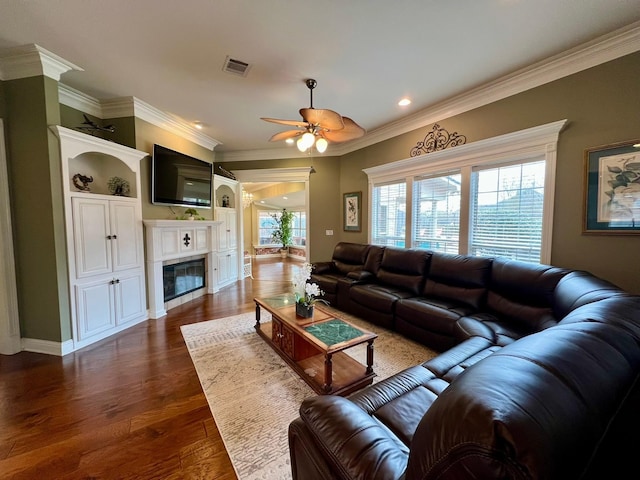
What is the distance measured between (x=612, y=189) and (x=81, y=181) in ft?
18.0

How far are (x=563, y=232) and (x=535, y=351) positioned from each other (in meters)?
2.71

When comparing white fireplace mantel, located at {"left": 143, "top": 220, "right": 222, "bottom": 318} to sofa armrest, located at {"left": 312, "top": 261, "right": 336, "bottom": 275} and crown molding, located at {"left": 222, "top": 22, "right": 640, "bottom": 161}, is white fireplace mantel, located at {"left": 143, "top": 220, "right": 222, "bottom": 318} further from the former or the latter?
crown molding, located at {"left": 222, "top": 22, "right": 640, "bottom": 161}

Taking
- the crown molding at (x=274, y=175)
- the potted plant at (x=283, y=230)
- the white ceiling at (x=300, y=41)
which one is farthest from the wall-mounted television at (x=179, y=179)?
the potted plant at (x=283, y=230)

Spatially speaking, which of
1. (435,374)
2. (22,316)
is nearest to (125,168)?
(22,316)

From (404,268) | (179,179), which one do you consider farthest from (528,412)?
(179,179)

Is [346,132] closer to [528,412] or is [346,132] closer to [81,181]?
[528,412]

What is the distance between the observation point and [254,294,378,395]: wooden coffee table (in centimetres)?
204

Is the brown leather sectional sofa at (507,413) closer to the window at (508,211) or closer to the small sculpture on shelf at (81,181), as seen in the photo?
→ the window at (508,211)

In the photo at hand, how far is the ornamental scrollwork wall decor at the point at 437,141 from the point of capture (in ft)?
11.2

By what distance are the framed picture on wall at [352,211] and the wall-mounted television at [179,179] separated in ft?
8.67

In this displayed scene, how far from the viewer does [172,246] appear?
403 cm

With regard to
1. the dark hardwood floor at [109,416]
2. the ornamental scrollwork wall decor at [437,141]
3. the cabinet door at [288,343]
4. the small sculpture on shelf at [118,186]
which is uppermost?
the ornamental scrollwork wall decor at [437,141]

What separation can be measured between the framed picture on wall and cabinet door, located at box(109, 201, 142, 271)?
11.5 feet

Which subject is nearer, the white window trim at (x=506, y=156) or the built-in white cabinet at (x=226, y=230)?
the white window trim at (x=506, y=156)
